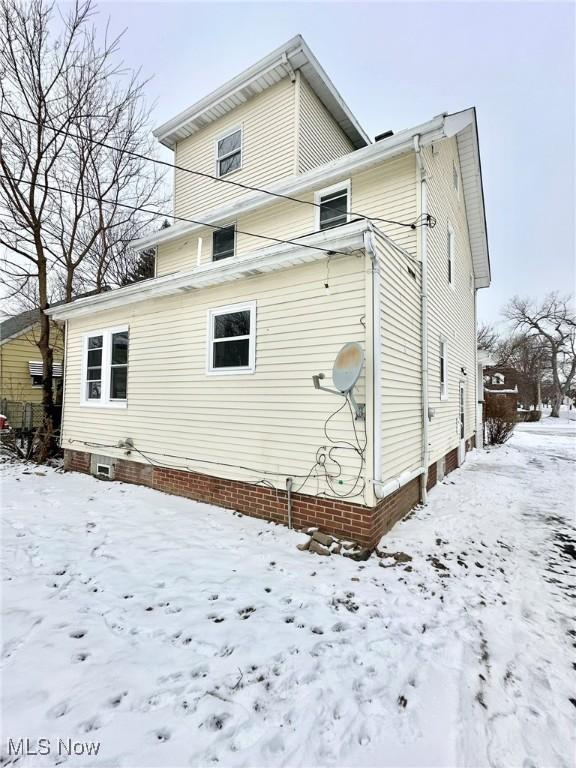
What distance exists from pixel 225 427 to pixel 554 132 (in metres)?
27.4

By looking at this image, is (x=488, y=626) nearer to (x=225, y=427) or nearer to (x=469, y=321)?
(x=225, y=427)

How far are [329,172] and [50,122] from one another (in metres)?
8.10

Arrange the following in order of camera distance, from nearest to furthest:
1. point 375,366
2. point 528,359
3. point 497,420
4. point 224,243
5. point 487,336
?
1. point 375,366
2. point 224,243
3. point 497,420
4. point 528,359
5. point 487,336

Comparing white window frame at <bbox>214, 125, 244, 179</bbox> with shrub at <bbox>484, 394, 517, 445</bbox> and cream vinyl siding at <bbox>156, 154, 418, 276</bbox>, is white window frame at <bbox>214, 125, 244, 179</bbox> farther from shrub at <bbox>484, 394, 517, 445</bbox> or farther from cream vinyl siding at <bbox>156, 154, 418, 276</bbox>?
shrub at <bbox>484, 394, 517, 445</bbox>

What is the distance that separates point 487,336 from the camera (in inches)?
1766

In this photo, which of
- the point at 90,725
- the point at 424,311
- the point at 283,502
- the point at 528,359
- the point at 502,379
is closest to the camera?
the point at 90,725

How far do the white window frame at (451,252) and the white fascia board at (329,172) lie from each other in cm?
276

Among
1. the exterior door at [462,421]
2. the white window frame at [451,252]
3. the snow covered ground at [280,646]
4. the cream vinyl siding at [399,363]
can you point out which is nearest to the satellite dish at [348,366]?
the cream vinyl siding at [399,363]

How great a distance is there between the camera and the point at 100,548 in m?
4.38

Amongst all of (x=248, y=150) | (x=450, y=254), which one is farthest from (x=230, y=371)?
(x=248, y=150)

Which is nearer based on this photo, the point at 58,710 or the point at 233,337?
the point at 58,710

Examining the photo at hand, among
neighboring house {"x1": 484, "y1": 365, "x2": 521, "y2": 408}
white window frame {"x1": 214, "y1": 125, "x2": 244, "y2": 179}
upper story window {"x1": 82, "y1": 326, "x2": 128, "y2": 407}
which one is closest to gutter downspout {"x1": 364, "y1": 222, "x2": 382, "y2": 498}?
upper story window {"x1": 82, "y1": 326, "x2": 128, "y2": 407}

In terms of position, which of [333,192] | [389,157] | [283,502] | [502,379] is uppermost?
[389,157]

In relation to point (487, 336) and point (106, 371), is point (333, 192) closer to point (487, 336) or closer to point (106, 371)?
point (106, 371)
